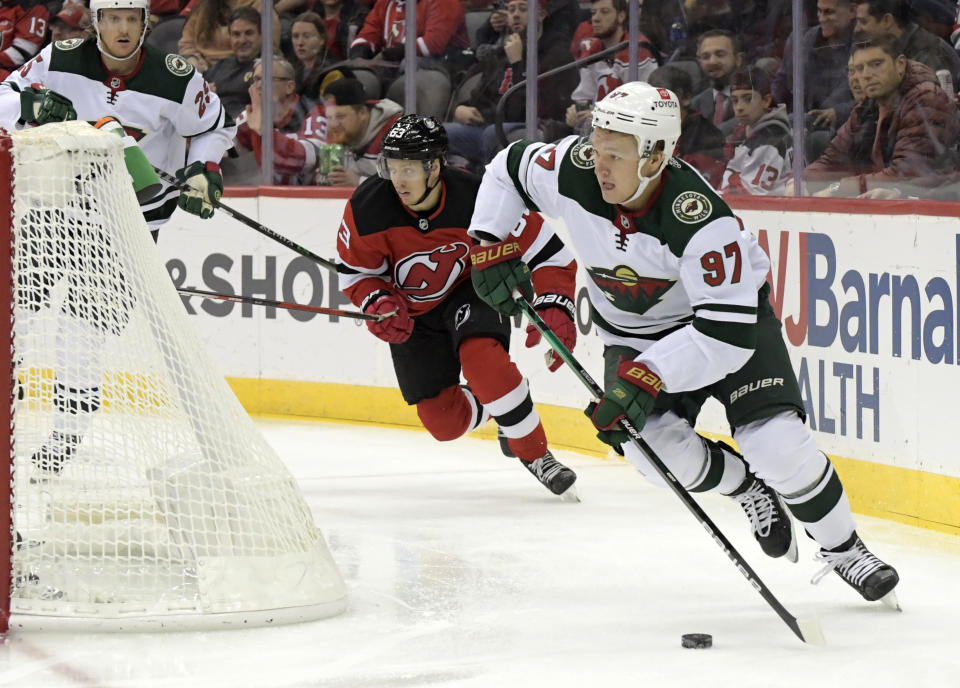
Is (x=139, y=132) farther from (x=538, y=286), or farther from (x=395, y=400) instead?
(x=395, y=400)

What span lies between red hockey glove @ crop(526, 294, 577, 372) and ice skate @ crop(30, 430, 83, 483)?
3.91 ft

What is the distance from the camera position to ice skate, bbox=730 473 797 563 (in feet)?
11.0

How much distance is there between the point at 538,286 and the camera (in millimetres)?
4113

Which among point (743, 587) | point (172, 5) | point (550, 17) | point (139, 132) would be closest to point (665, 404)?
point (743, 587)

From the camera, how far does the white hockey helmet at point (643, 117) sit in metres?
3.00

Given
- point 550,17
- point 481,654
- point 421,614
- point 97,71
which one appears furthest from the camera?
point 550,17

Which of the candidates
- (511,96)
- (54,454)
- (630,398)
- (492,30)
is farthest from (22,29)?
(630,398)

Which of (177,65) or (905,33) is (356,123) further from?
(905,33)

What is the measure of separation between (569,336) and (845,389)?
0.86 meters

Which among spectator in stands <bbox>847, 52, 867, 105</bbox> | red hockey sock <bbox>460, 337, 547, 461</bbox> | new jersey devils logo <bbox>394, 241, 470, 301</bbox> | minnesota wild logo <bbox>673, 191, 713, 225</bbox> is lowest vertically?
red hockey sock <bbox>460, 337, 547, 461</bbox>

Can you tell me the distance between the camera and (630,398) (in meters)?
2.94

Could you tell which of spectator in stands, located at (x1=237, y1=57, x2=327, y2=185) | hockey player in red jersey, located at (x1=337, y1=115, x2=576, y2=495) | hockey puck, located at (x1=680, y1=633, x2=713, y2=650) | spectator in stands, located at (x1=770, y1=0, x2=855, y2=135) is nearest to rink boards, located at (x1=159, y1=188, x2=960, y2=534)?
spectator in stands, located at (x1=770, y1=0, x2=855, y2=135)

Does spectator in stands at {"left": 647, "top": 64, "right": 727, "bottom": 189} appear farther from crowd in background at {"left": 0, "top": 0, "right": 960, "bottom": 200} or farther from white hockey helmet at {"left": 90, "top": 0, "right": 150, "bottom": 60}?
white hockey helmet at {"left": 90, "top": 0, "right": 150, "bottom": 60}

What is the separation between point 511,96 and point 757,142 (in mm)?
1185
